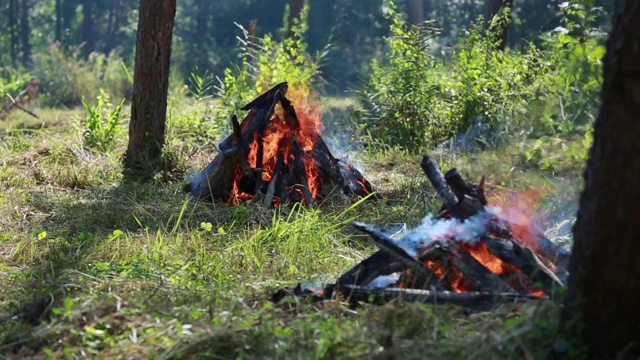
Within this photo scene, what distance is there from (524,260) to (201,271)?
201 centimetres

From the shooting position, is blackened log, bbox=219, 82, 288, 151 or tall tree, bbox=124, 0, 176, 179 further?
tall tree, bbox=124, 0, 176, 179

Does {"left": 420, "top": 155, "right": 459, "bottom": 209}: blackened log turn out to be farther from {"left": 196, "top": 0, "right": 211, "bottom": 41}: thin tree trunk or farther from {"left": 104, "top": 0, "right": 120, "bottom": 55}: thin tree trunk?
{"left": 104, "top": 0, "right": 120, "bottom": 55}: thin tree trunk

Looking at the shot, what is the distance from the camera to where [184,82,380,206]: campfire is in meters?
8.13

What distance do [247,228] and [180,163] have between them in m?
3.07

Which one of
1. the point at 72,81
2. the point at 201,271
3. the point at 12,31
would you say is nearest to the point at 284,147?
the point at 201,271

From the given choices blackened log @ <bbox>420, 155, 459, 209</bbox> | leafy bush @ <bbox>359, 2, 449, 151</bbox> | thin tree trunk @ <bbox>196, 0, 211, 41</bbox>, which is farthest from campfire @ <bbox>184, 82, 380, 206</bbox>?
thin tree trunk @ <bbox>196, 0, 211, 41</bbox>

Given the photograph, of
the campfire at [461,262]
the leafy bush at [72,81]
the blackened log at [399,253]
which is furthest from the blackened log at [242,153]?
the leafy bush at [72,81]

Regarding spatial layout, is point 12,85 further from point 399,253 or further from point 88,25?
point 88,25

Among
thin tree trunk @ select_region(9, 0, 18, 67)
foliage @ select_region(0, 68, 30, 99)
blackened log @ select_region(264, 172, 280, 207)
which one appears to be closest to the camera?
blackened log @ select_region(264, 172, 280, 207)

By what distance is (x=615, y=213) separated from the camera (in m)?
3.54

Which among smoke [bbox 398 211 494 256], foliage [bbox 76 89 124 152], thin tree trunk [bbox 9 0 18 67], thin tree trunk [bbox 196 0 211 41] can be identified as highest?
smoke [bbox 398 211 494 256]

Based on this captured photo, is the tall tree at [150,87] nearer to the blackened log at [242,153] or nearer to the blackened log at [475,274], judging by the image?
the blackened log at [242,153]

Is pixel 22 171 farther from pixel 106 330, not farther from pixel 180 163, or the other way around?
pixel 106 330

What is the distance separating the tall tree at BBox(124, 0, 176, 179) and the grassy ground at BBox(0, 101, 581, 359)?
260mm
